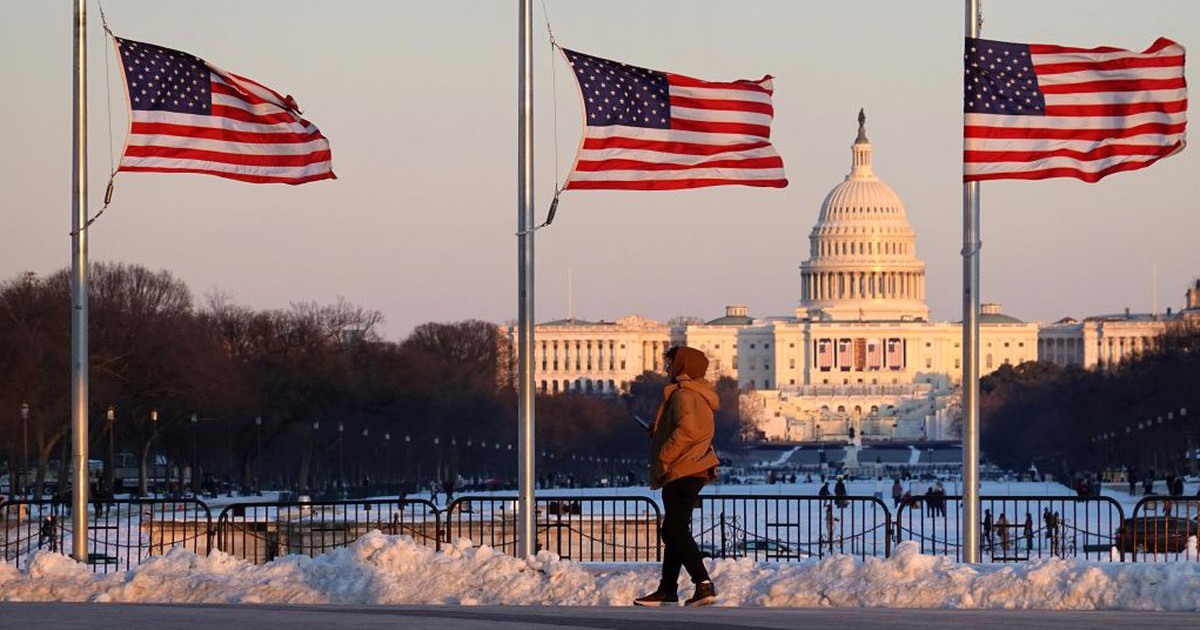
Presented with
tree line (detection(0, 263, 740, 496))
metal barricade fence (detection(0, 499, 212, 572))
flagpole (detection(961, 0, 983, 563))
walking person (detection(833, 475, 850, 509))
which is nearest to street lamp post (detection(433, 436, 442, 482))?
tree line (detection(0, 263, 740, 496))

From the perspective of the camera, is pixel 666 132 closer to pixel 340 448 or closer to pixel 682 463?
pixel 682 463

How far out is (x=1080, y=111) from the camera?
2489 cm

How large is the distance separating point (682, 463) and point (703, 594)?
98 cm

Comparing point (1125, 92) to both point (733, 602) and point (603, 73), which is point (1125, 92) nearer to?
point (603, 73)

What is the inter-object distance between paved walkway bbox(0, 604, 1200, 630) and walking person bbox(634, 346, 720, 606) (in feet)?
1.61

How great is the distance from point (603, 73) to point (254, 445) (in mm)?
64466

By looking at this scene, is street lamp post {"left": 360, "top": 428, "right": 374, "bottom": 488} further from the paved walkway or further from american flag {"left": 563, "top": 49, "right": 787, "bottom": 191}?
the paved walkway

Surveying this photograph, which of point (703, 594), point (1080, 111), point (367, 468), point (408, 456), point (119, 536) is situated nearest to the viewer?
point (703, 594)

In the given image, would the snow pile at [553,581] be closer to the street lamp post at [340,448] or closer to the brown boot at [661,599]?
the brown boot at [661,599]

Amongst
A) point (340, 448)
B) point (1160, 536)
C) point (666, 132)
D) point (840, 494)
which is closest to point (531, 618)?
point (666, 132)

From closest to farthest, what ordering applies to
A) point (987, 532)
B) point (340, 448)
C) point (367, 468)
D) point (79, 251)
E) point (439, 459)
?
point (79, 251) < point (987, 532) < point (340, 448) < point (367, 468) < point (439, 459)

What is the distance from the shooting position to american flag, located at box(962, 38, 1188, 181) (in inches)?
979

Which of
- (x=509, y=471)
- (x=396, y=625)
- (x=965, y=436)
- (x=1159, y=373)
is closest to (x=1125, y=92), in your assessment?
(x=965, y=436)

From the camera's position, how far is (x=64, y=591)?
70.5 feet
